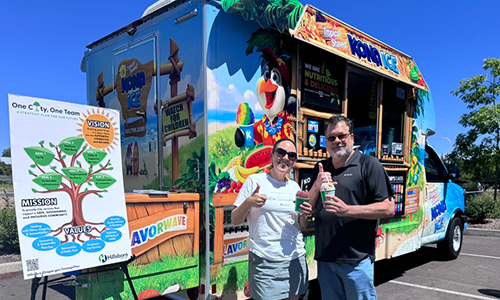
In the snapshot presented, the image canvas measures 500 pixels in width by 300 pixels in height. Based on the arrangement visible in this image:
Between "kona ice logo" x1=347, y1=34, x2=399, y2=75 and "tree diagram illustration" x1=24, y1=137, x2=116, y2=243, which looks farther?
"kona ice logo" x1=347, y1=34, x2=399, y2=75

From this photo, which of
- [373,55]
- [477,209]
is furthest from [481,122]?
[373,55]

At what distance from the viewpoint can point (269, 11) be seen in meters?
2.92

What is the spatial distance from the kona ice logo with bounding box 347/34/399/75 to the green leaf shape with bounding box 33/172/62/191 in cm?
310

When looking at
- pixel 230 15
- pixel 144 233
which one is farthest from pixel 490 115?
pixel 144 233

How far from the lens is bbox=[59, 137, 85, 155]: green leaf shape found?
2041 mm

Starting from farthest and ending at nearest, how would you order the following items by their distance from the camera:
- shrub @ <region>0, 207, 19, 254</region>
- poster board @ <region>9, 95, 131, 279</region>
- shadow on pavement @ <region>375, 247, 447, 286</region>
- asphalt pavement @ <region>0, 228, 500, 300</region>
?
1. shrub @ <region>0, 207, 19, 254</region>
2. shadow on pavement @ <region>375, 247, 447, 286</region>
3. asphalt pavement @ <region>0, 228, 500, 300</region>
4. poster board @ <region>9, 95, 131, 279</region>

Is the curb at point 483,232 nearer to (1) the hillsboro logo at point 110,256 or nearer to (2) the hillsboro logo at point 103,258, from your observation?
(1) the hillsboro logo at point 110,256

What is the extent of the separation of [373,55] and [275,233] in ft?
8.99

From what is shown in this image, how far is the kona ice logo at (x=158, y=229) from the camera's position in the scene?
242 centimetres

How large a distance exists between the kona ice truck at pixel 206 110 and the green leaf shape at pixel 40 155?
60 centimetres

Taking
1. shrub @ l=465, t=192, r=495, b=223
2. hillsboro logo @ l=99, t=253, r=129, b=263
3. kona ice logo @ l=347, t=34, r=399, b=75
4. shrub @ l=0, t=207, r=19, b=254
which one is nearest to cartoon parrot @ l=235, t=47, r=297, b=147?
kona ice logo @ l=347, t=34, r=399, b=75

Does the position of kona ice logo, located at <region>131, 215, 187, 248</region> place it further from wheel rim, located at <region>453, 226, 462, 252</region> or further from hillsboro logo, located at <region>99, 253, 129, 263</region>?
wheel rim, located at <region>453, 226, 462, 252</region>

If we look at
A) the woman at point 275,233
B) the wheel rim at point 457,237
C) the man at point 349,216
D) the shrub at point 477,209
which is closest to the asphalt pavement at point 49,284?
the wheel rim at point 457,237

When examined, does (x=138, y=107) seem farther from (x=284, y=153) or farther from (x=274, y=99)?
(x=284, y=153)
